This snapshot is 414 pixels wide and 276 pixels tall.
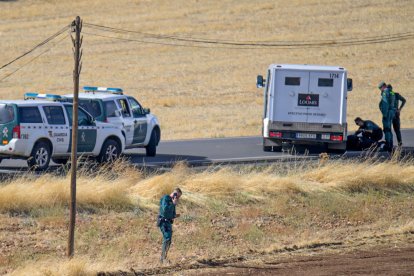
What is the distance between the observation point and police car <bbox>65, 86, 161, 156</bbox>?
23584 millimetres

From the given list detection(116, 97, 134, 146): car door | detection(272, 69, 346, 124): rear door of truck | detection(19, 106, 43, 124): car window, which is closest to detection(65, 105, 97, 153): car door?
detection(19, 106, 43, 124): car window

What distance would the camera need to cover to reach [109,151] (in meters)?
22.9

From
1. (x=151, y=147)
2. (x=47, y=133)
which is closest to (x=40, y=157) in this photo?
(x=47, y=133)

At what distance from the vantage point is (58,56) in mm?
61250

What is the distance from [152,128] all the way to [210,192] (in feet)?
19.1

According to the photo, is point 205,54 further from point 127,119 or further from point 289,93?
point 127,119

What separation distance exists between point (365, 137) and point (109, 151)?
304 inches

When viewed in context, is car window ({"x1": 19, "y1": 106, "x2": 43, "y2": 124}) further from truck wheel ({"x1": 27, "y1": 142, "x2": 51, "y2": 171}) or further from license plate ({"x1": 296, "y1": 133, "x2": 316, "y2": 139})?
license plate ({"x1": 296, "y1": 133, "x2": 316, "y2": 139})

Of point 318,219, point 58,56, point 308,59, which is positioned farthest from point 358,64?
point 318,219

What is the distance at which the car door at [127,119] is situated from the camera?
947 inches

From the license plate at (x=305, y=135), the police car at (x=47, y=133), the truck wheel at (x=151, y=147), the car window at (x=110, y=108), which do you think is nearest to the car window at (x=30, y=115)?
the police car at (x=47, y=133)

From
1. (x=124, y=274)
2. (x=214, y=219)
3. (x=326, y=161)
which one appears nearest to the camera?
(x=124, y=274)

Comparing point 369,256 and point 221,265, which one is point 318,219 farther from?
point 221,265

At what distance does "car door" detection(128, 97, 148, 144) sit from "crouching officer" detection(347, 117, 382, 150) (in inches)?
231
